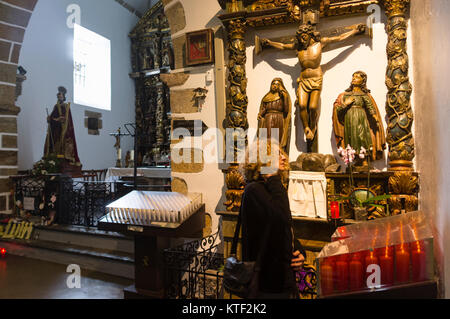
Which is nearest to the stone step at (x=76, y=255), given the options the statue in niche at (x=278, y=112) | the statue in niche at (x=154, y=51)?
the statue in niche at (x=278, y=112)

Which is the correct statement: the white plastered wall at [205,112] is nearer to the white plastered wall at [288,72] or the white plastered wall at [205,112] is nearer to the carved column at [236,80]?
the white plastered wall at [288,72]

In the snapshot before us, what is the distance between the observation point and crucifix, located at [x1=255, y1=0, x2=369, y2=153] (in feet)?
8.87

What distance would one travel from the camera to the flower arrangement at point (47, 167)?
5031 mm

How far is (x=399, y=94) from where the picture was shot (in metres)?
2.47

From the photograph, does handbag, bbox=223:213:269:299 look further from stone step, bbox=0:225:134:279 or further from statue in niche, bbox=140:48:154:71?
statue in niche, bbox=140:48:154:71

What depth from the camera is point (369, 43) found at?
8.98ft

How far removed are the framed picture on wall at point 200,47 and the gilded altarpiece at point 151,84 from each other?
5170mm

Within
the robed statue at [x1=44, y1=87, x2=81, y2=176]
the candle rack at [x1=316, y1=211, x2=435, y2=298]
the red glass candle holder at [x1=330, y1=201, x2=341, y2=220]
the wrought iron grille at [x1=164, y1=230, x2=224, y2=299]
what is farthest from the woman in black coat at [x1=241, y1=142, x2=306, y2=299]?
the robed statue at [x1=44, y1=87, x2=81, y2=176]

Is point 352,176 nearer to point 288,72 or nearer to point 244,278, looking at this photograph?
point 288,72

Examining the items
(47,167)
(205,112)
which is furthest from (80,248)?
(205,112)

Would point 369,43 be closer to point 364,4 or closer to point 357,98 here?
point 364,4

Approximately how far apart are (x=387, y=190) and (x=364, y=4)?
5.35 feet
